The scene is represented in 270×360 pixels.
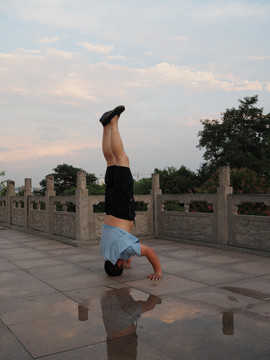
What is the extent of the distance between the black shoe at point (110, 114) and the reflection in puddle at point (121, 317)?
2453 mm

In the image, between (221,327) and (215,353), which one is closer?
Result: (215,353)

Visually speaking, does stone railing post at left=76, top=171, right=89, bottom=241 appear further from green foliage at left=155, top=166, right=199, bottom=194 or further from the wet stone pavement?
green foliage at left=155, top=166, right=199, bottom=194

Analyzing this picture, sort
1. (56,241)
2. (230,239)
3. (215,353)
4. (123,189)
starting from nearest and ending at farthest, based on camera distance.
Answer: (215,353), (123,189), (230,239), (56,241)

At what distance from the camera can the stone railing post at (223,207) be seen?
26.4 ft

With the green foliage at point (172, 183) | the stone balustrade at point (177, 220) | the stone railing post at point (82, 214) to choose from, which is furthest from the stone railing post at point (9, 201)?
the stone railing post at point (82, 214)

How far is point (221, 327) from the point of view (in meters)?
3.50

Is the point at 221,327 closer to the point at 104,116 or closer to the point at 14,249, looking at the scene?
the point at 104,116

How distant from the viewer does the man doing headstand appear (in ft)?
17.8

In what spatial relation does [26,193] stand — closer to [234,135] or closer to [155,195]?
[155,195]

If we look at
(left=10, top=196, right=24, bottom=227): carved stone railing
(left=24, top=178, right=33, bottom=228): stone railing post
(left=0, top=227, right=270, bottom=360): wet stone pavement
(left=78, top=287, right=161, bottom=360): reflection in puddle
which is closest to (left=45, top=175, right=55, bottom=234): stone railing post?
(left=24, top=178, right=33, bottom=228): stone railing post

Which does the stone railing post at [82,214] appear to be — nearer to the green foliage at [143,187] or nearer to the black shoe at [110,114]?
the black shoe at [110,114]

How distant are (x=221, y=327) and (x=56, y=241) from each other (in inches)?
283

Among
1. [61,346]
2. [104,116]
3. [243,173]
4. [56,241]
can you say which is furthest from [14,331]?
[243,173]

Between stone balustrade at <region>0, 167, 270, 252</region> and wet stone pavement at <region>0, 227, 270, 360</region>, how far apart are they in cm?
76
